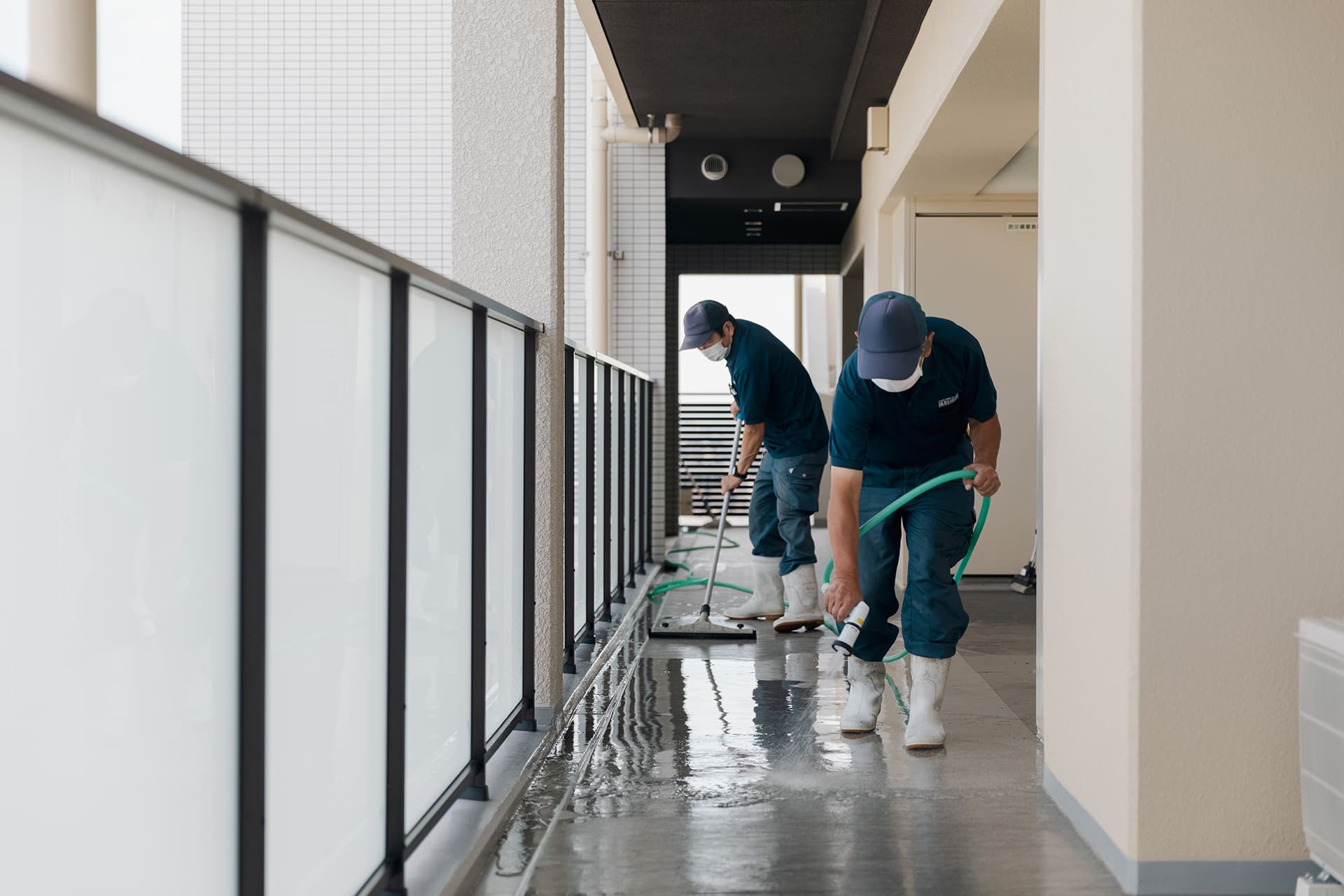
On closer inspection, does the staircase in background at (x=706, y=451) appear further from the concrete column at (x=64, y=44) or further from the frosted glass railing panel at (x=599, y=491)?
the concrete column at (x=64, y=44)

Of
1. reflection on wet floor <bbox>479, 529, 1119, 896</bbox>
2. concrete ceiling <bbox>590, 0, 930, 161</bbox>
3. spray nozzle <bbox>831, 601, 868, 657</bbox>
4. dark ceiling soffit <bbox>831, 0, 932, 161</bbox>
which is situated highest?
concrete ceiling <bbox>590, 0, 930, 161</bbox>

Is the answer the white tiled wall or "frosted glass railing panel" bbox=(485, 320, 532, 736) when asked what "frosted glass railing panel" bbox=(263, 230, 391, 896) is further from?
the white tiled wall

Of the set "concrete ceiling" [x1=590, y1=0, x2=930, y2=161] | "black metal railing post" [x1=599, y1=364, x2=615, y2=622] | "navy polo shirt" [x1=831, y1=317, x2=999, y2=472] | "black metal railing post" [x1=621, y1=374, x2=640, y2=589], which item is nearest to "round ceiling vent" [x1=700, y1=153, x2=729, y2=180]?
"concrete ceiling" [x1=590, y1=0, x2=930, y2=161]

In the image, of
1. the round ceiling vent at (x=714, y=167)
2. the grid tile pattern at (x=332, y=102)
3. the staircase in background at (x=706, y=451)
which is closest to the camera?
the round ceiling vent at (x=714, y=167)

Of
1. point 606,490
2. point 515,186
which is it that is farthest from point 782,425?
point 515,186

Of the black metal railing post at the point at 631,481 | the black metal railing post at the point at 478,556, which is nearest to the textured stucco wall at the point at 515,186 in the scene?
the black metal railing post at the point at 478,556

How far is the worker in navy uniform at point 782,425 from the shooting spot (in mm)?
4281

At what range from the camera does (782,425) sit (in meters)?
4.39

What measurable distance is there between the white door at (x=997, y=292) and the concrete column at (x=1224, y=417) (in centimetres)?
376

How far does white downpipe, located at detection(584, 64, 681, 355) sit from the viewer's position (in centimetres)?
664

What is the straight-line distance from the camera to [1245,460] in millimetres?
1847

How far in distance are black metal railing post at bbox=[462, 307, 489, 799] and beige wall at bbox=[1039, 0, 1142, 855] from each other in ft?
3.96

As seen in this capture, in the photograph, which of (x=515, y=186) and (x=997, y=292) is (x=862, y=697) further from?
(x=997, y=292)

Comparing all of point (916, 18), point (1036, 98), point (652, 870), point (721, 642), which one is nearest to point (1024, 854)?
point (652, 870)
